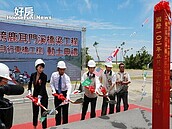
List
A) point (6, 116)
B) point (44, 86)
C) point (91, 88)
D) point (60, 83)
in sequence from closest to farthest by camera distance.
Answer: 1. point (6, 116)
2. point (44, 86)
3. point (60, 83)
4. point (91, 88)

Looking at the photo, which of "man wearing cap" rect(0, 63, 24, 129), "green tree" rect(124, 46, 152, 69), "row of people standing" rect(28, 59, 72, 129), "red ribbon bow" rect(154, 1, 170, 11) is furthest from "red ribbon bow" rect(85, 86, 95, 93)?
"green tree" rect(124, 46, 152, 69)

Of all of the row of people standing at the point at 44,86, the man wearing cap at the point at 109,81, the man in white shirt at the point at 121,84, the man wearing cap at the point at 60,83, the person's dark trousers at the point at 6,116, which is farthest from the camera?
the man in white shirt at the point at 121,84

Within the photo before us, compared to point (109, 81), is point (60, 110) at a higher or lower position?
lower

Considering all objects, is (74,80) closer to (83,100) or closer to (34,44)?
(34,44)

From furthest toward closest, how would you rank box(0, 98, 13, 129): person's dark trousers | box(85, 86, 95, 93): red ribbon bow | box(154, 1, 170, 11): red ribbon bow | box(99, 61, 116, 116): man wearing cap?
1. box(99, 61, 116, 116): man wearing cap
2. box(85, 86, 95, 93): red ribbon bow
3. box(154, 1, 170, 11): red ribbon bow
4. box(0, 98, 13, 129): person's dark trousers

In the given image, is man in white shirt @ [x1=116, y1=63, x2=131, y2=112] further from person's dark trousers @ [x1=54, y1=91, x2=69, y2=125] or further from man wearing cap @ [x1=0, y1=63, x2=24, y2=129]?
man wearing cap @ [x1=0, y1=63, x2=24, y2=129]

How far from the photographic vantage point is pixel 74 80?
6.70 metres

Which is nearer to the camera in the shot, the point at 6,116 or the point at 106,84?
the point at 6,116

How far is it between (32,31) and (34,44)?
37 centimetres

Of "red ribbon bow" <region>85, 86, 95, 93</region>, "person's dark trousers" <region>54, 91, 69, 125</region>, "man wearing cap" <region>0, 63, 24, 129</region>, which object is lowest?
"person's dark trousers" <region>54, 91, 69, 125</region>

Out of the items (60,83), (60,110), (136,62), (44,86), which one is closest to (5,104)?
(44,86)

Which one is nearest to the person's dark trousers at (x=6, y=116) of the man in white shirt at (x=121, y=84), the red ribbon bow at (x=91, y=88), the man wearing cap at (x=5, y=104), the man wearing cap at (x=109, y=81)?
the man wearing cap at (x=5, y=104)

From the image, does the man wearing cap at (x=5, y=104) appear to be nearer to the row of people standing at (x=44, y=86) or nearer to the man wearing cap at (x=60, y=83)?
the row of people standing at (x=44, y=86)

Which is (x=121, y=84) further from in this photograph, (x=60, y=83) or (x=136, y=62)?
(x=136, y=62)
